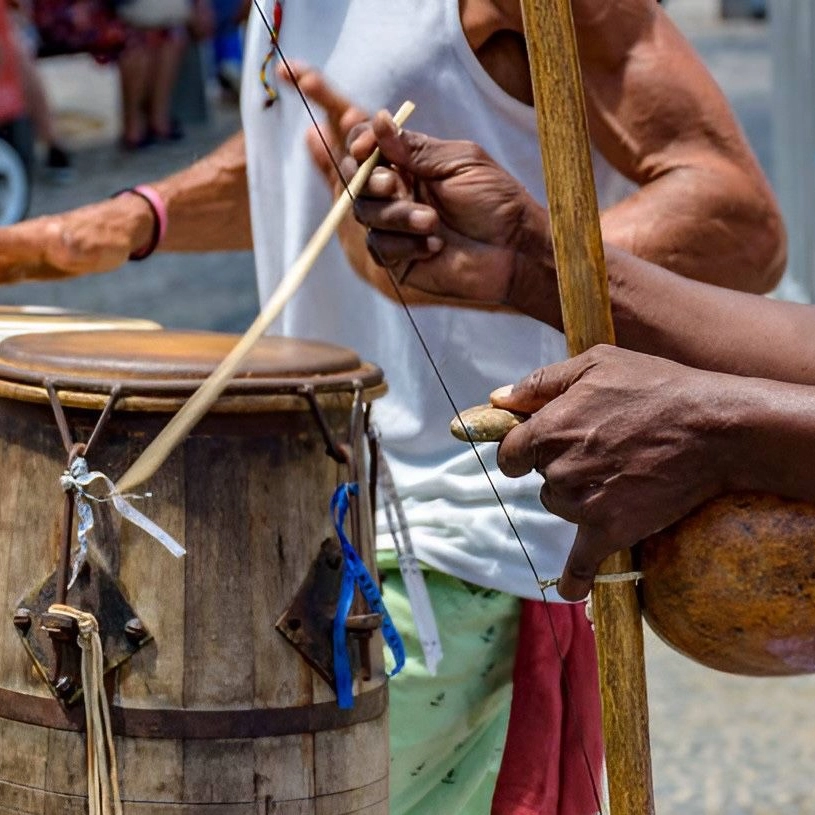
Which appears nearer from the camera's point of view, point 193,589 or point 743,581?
point 743,581

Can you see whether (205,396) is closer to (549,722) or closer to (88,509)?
(88,509)

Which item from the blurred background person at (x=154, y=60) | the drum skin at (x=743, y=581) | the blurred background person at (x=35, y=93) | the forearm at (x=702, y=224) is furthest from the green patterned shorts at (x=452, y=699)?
the blurred background person at (x=35, y=93)

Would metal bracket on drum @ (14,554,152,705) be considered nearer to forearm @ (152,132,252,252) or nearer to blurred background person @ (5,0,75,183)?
forearm @ (152,132,252,252)

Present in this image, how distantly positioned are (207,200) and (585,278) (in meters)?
1.18

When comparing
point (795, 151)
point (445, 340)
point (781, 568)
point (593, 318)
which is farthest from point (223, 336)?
point (795, 151)

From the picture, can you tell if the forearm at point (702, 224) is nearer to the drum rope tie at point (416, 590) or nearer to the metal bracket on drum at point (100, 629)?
the drum rope tie at point (416, 590)

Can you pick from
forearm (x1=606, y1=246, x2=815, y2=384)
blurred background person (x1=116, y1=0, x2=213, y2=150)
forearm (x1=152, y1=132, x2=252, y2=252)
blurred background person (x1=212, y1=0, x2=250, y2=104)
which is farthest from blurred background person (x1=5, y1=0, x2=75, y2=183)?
forearm (x1=606, y1=246, x2=815, y2=384)

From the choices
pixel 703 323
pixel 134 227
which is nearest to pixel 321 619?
pixel 703 323

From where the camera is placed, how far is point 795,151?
6879mm

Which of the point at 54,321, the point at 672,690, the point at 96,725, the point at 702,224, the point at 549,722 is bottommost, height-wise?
the point at 672,690

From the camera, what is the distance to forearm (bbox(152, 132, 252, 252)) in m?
2.53

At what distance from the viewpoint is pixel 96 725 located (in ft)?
5.75

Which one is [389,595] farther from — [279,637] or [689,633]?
[689,633]

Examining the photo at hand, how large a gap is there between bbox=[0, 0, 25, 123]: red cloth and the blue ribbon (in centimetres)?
323
